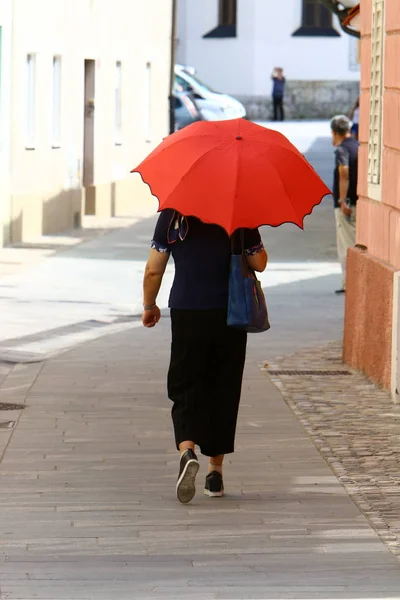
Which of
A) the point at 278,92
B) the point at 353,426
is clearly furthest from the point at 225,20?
the point at 353,426

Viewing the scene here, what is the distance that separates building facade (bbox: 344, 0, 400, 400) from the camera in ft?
36.1

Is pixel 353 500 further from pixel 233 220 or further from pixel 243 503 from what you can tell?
pixel 233 220

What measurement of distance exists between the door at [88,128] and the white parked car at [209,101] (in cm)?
1278

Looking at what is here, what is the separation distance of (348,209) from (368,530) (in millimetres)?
9882

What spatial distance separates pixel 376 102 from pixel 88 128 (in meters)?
16.8

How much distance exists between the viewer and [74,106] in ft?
87.8

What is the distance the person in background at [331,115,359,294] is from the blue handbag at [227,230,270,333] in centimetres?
898

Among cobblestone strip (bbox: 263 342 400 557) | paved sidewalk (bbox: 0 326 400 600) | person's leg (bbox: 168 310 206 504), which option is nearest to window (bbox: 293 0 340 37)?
cobblestone strip (bbox: 263 342 400 557)

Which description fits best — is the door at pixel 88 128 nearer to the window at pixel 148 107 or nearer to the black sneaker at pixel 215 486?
the window at pixel 148 107

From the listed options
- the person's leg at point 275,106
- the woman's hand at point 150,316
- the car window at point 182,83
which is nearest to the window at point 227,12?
the person's leg at point 275,106

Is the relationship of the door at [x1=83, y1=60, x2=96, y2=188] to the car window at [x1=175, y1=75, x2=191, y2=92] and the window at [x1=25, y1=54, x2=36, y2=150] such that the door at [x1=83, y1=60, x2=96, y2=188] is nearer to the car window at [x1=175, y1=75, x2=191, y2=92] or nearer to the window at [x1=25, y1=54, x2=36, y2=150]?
the window at [x1=25, y1=54, x2=36, y2=150]

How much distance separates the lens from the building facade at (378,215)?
1100cm

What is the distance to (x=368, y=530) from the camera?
22.5 feet

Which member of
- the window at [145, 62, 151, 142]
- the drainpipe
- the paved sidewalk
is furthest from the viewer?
the window at [145, 62, 151, 142]
